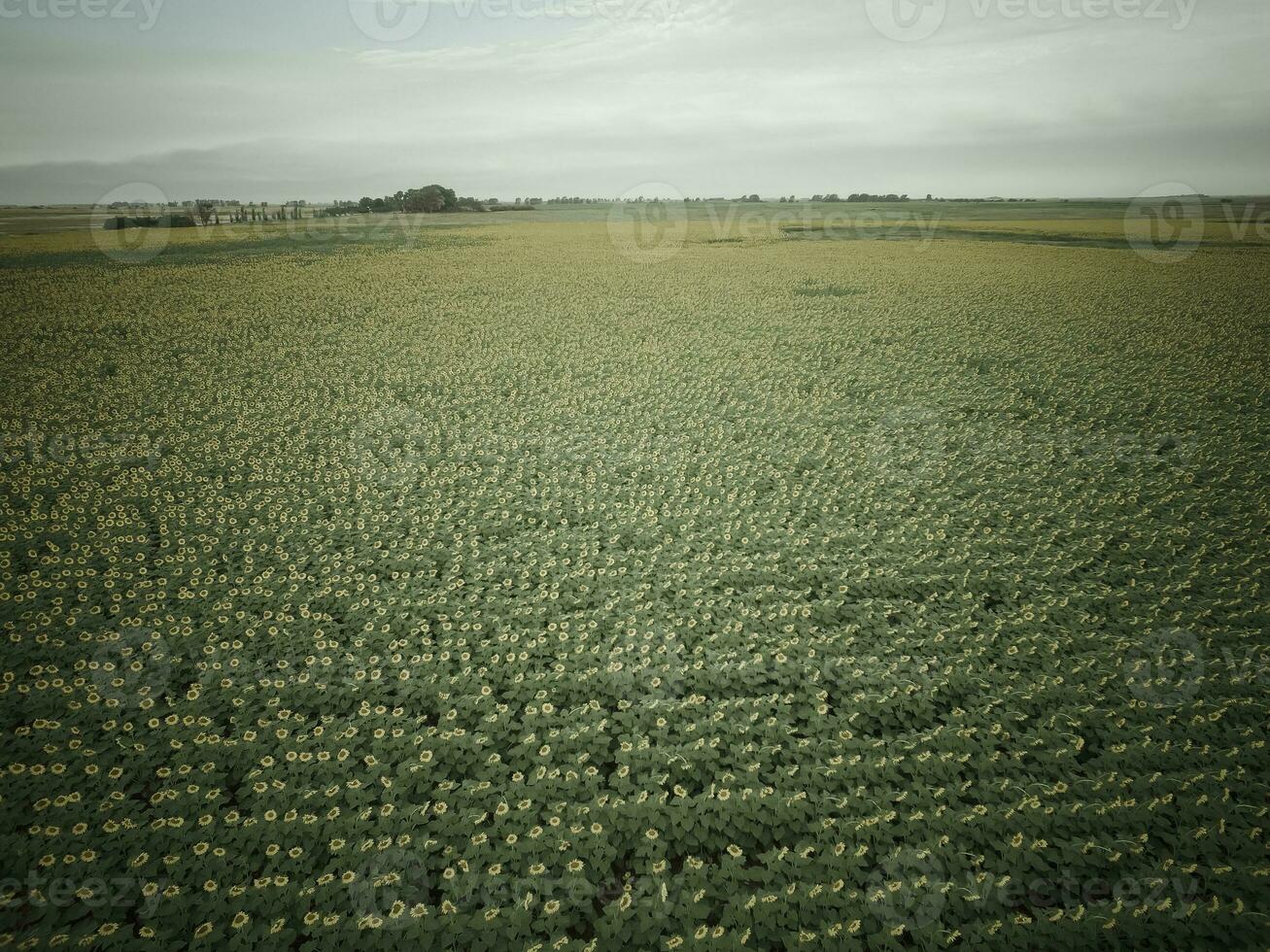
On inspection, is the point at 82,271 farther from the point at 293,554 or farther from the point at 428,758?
the point at 428,758

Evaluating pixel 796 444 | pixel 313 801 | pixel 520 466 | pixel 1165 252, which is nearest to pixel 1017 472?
pixel 796 444

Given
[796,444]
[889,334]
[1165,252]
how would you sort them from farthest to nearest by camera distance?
[1165,252]
[889,334]
[796,444]

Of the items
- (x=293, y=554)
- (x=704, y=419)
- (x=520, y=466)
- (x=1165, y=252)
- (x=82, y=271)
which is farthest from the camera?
(x=1165, y=252)

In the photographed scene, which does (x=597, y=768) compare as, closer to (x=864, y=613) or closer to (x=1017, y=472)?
(x=864, y=613)

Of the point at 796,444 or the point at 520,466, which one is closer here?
the point at 520,466

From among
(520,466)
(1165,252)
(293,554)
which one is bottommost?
(293,554)

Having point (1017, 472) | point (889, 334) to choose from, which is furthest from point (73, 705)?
point (889, 334)

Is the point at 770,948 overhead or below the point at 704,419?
below
